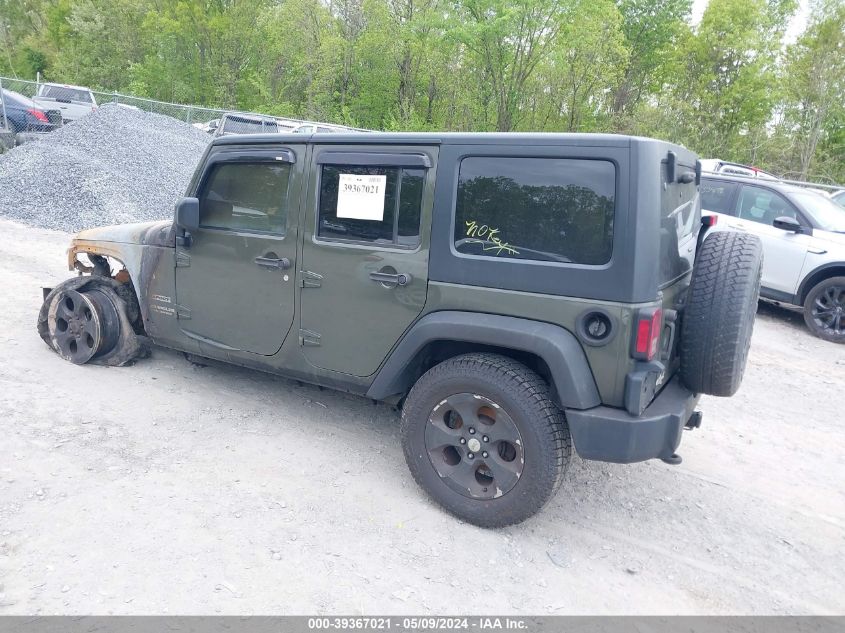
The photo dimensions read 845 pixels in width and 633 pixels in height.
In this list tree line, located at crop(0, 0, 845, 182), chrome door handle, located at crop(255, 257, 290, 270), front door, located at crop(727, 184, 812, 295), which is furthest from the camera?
tree line, located at crop(0, 0, 845, 182)

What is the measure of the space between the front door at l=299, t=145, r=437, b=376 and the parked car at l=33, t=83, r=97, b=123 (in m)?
18.8

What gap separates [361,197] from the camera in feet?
11.8

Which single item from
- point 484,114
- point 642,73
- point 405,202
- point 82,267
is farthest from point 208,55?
point 405,202

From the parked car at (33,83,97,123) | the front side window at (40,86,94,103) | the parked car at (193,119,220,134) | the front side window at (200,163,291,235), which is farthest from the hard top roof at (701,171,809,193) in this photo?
the front side window at (40,86,94,103)

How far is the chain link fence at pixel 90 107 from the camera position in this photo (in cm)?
1600

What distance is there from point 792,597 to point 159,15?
3958 centimetres

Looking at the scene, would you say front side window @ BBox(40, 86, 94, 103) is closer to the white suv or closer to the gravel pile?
the gravel pile

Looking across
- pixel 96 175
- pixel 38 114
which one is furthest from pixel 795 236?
pixel 38 114

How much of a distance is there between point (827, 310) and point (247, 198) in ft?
24.3

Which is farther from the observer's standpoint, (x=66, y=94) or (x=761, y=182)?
(x=66, y=94)

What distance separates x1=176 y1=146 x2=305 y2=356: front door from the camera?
3.90m
